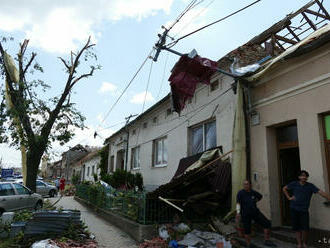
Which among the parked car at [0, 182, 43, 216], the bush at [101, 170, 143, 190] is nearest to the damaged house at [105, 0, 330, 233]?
the bush at [101, 170, 143, 190]

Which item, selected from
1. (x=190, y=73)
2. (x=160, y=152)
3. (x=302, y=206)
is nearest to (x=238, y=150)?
(x=302, y=206)

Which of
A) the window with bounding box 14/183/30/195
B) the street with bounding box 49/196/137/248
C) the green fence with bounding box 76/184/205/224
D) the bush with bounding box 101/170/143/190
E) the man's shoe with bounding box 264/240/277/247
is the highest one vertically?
the bush with bounding box 101/170/143/190

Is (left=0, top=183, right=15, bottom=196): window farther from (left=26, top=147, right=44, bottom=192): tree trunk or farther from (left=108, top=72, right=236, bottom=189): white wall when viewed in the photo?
(left=108, top=72, right=236, bottom=189): white wall

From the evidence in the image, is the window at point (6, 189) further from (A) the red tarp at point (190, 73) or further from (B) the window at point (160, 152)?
(A) the red tarp at point (190, 73)

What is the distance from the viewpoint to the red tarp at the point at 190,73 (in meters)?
7.35

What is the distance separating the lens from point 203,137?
9641mm

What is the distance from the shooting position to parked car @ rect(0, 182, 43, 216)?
984 cm

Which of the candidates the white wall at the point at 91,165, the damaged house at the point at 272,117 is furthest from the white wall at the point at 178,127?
the white wall at the point at 91,165

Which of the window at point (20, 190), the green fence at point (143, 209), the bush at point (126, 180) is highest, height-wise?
the bush at point (126, 180)

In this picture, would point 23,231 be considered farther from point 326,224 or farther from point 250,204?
point 326,224

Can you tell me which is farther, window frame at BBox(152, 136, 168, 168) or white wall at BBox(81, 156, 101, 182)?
white wall at BBox(81, 156, 101, 182)

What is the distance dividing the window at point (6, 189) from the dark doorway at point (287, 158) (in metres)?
9.67

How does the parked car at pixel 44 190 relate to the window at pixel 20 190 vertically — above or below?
below

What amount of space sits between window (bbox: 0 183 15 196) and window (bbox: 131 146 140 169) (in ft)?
21.8
